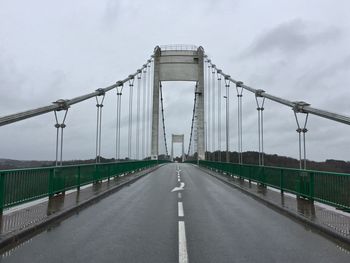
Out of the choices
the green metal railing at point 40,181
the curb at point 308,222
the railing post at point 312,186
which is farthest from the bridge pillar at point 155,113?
the railing post at point 312,186

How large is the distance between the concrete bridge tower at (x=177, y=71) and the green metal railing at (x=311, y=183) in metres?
42.9

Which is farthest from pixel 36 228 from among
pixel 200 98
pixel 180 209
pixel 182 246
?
pixel 200 98

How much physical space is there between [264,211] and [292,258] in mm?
4974

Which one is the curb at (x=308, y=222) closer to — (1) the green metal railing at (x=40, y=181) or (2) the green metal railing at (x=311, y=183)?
(2) the green metal railing at (x=311, y=183)

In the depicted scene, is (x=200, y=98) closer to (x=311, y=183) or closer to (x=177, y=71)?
(x=177, y=71)

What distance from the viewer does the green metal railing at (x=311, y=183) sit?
344 inches

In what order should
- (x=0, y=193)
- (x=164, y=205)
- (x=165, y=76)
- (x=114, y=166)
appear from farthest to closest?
(x=165, y=76), (x=114, y=166), (x=164, y=205), (x=0, y=193)

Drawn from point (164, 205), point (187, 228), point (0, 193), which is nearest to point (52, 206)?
point (0, 193)

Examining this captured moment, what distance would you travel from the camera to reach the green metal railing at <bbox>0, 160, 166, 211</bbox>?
8359mm

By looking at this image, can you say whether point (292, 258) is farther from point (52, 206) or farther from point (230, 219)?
point (52, 206)

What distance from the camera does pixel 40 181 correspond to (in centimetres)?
1041

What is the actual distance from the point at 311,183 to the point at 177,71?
53.8 m

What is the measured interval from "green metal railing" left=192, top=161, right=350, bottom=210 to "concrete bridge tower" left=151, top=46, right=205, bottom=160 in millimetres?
42947

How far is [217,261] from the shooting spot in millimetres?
5277
